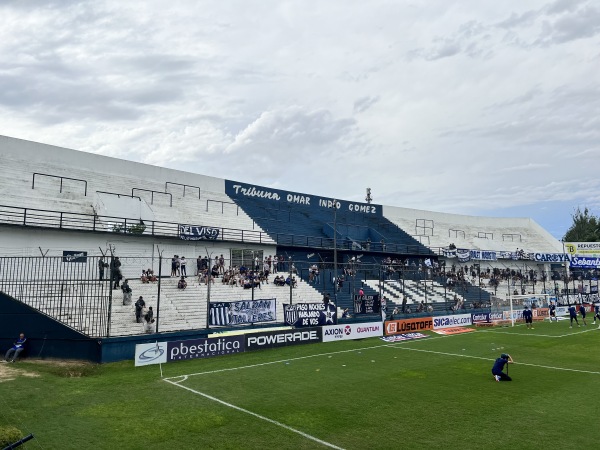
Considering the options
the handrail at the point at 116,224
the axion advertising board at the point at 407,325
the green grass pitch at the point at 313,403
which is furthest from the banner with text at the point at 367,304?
the handrail at the point at 116,224

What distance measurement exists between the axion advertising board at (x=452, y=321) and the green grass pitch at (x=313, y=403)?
10299 millimetres

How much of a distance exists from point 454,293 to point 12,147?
38.7 meters

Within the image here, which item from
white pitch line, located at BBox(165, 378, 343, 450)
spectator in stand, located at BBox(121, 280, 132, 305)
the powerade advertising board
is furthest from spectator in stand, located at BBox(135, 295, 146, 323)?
white pitch line, located at BBox(165, 378, 343, 450)

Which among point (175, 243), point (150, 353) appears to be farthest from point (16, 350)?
point (175, 243)

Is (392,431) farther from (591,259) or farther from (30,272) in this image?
(591,259)

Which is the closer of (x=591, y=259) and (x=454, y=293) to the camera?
(x=454, y=293)

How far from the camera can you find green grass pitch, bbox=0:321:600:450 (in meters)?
10.2

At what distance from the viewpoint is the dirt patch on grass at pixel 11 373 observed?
53.1ft

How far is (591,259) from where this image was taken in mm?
58969

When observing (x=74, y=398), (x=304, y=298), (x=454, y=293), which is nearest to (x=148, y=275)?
(x=304, y=298)

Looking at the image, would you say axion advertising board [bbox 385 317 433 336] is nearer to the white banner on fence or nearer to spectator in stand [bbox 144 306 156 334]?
spectator in stand [bbox 144 306 156 334]

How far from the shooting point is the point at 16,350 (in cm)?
1914

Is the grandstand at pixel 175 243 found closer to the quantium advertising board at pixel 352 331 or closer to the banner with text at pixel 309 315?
the banner with text at pixel 309 315

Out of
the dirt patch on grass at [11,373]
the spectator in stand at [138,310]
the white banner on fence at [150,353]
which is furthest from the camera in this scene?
the spectator in stand at [138,310]
